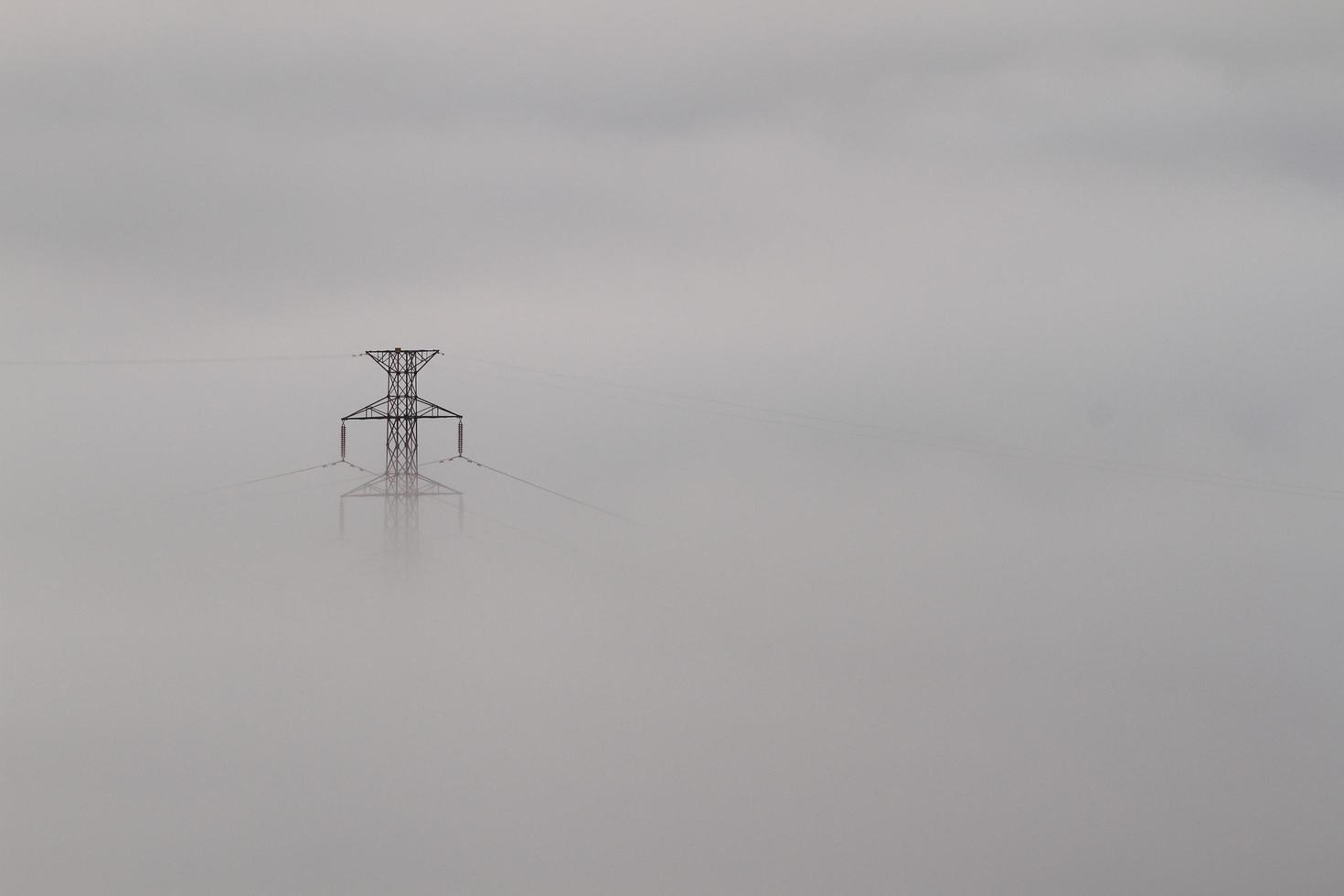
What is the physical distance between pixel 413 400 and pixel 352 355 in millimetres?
16219

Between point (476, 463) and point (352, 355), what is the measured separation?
10.3 meters

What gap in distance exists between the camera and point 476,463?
9375cm

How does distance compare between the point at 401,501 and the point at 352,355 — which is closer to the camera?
the point at 401,501

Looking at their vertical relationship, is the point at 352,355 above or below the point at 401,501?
above

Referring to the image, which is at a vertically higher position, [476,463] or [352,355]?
[352,355]

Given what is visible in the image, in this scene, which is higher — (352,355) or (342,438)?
(352,355)

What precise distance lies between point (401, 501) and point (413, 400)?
7437 mm

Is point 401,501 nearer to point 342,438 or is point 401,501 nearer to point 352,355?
point 342,438

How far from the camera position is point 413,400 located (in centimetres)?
8038

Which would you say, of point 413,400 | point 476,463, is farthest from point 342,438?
point 476,463

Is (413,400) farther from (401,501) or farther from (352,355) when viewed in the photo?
(352,355)

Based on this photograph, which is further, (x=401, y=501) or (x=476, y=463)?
(x=476, y=463)

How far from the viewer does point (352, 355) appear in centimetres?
9500

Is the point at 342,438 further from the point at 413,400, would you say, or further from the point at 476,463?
the point at 476,463
